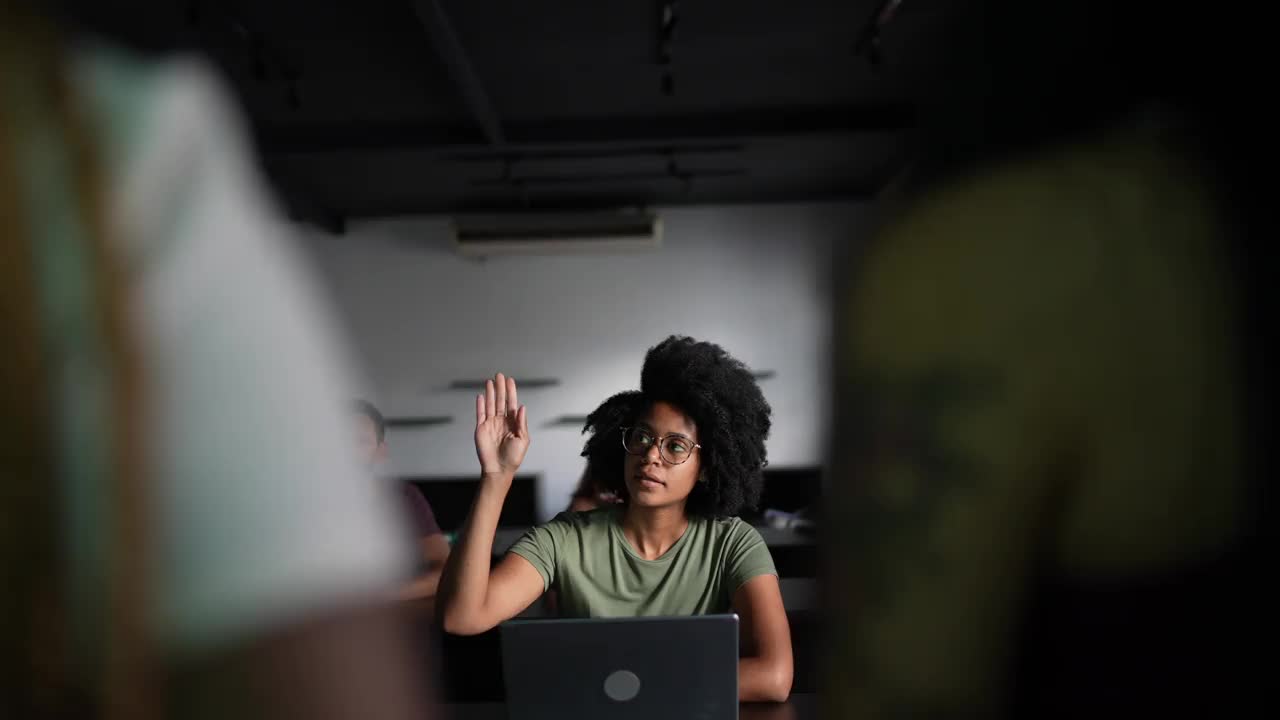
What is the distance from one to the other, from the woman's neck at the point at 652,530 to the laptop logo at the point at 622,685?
2.87 feet

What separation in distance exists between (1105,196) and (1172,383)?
0.21 feet

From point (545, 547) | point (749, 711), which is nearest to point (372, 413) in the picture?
point (545, 547)

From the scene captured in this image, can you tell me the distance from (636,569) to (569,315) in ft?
14.3

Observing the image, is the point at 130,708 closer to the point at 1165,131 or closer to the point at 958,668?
the point at 958,668

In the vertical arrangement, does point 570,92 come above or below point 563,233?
above

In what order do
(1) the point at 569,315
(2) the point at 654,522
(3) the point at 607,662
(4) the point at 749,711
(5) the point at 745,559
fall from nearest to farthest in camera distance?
1. (3) the point at 607,662
2. (4) the point at 749,711
3. (5) the point at 745,559
4. (2) the point at 654,522
5. (1) the point at 569,315

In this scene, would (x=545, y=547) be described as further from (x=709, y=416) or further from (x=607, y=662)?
(x=607, y=662)

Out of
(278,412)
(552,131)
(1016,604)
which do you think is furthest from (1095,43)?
(552,131)

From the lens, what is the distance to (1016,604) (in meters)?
0.26

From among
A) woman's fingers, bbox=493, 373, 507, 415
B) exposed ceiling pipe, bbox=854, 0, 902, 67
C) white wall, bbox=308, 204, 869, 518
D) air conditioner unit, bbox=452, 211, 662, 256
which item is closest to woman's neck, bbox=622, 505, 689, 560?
woman's fingers, bbox=493, 373, 507, 415

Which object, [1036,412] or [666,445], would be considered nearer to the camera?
[1036,412]

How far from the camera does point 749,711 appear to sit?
1626 millimetres

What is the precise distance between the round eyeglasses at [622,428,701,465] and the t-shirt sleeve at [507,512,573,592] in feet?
0.95

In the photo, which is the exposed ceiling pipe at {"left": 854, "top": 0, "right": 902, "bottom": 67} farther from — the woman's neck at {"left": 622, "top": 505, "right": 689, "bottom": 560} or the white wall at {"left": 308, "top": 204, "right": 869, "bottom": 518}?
the white wall at {"left": 308, "top": 204, "right": 869, "bottom": 518}
